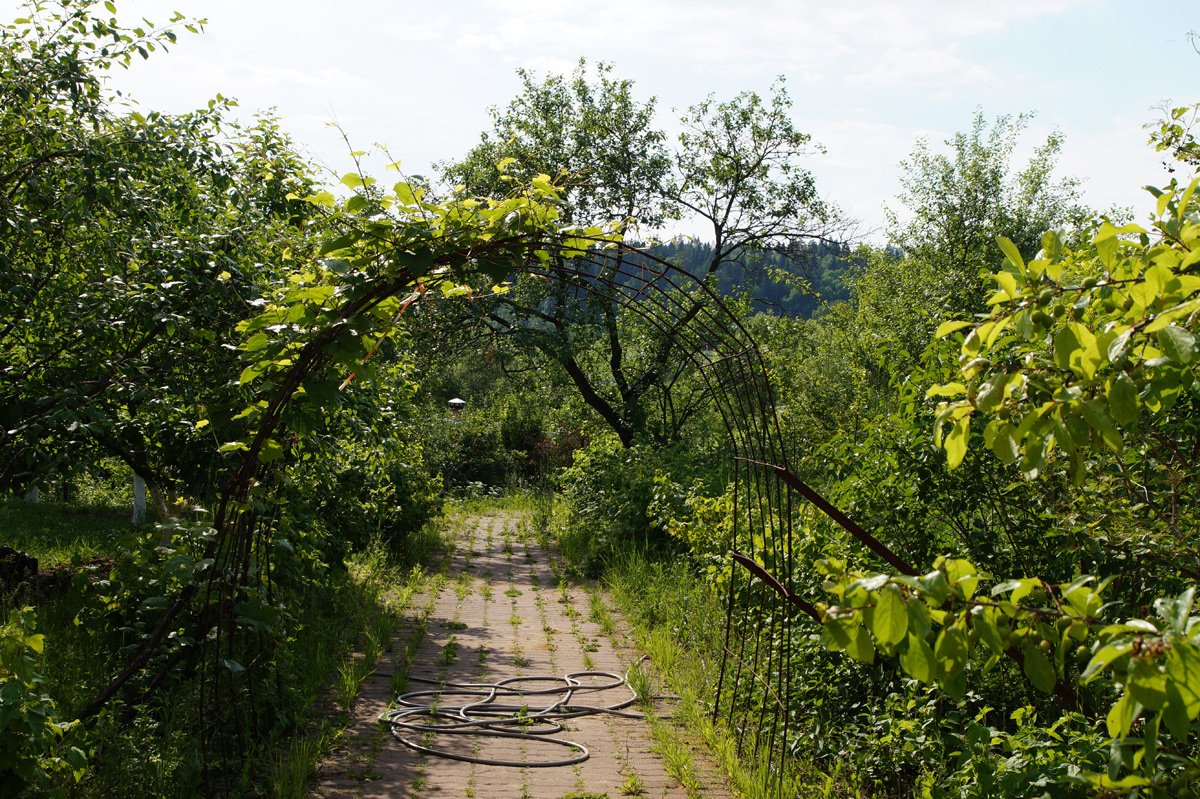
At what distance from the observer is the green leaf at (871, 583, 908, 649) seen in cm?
128

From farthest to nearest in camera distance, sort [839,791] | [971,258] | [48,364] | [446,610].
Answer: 1. [971,258]
2. [446,610]
3. [48,364]
4. [839,791]

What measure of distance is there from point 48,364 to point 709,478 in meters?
6.70

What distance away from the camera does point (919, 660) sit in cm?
135

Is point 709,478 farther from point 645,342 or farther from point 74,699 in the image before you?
point 74,699

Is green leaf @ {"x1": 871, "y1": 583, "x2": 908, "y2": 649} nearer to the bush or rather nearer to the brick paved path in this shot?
the bush

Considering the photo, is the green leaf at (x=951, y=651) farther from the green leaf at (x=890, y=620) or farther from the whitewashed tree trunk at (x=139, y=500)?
the whitewashed tree trunk at (x=139, y=500)

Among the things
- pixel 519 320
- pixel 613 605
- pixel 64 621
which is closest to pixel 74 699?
pixel 64 621

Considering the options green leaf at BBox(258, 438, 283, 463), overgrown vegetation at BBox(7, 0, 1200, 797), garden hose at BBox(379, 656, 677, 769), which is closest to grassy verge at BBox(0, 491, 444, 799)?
overgrown vegetation at BBox(7, 0, 1200, 797)

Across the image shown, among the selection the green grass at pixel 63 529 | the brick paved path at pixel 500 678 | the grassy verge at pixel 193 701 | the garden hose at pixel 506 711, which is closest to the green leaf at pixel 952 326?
the brick paved path at pixel 500 678

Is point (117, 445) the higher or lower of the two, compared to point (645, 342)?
lower

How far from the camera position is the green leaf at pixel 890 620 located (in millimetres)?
1279

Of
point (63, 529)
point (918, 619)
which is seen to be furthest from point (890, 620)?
point (63, 529)

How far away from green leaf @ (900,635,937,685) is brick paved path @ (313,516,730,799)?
9.28 ft

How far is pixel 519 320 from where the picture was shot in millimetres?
12641
